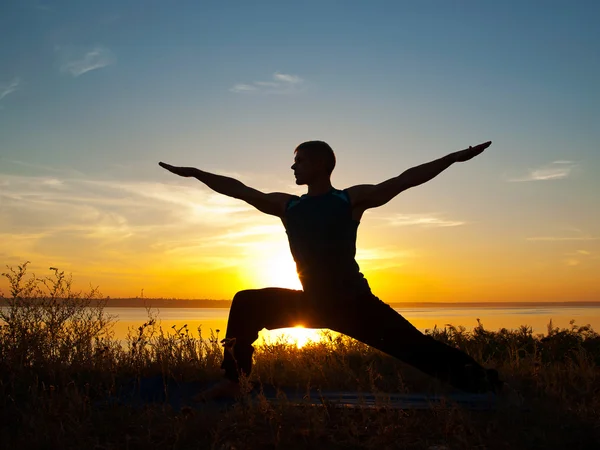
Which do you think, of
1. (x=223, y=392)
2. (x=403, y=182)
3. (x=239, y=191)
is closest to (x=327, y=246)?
(x=403, y=182)

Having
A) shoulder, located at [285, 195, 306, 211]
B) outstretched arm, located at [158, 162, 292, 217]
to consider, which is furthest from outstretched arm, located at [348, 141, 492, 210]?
outstretched arm, located at [158, 162, 292, 217]

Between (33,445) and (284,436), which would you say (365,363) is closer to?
(284,436)

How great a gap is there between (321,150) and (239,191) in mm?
928

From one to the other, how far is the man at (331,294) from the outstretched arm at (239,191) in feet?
0.07

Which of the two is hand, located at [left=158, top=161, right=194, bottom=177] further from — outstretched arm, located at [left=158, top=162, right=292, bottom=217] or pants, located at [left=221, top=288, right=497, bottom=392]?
pants, located at [left=221, top=288, right=497, bottom=392]

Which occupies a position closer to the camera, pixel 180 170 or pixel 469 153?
pixel 469 153

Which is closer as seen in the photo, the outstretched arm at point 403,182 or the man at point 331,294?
the man at point 331,294

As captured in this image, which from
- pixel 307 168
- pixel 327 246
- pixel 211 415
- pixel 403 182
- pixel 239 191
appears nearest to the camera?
pixel 211 415

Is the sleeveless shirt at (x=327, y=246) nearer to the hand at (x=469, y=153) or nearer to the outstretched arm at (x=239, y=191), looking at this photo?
the outstretched arm at (x=239, y=191)

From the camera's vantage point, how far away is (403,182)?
18.8ft

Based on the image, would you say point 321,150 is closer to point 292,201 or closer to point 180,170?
point 292,201

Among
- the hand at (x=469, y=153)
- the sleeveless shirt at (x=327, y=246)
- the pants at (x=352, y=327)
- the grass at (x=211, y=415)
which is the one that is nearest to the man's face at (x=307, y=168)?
the sleeveless shirt at (x=327, y=246)

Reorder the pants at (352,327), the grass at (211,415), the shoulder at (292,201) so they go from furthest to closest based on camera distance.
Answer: the shoulder at (292,201)
the pants at (352,327)
the grass at (211,415)

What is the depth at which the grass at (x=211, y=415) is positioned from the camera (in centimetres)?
416
